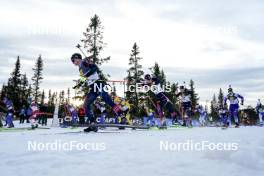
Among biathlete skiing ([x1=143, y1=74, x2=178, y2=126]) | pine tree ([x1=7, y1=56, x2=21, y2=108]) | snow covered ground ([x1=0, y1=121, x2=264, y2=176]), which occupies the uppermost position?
pine tree ([x1=7, y1=56, x2=21, y2=108])

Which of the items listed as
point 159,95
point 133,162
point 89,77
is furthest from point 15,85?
point 133,162

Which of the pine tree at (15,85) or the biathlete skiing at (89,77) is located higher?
the pine tree at (15,85)

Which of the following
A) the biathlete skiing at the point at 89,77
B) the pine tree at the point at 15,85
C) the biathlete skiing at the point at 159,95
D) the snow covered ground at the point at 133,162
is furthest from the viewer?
the pine tree at the point at 15,85

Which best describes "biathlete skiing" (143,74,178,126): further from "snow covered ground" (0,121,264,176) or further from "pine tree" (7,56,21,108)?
"pine tree" (7,56,21,108)

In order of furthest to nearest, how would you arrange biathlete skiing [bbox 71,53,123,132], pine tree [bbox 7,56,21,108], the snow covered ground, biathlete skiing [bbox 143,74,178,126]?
1. pine tree [bbox 7,56,21,108]
2. biathlete skiing [bbox 143,74,178,126]
3. biathlete skiing [bbox 71,53,123,132]
4. the snow covered ground

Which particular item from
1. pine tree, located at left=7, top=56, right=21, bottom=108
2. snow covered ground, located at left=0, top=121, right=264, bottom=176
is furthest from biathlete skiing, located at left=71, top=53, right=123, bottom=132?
pine tree, located at left=7, top=56, right=21, bottom=108

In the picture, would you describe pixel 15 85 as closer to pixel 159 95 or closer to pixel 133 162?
pixel 159 95

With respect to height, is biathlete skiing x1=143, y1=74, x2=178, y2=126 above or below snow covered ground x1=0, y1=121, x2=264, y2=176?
above

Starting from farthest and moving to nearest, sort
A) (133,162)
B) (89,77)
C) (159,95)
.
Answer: (159,95), (89,77), (133,162)

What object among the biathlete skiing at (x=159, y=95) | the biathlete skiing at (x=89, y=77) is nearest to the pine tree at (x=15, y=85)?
the biathlete skiing at (x=159, y=95)

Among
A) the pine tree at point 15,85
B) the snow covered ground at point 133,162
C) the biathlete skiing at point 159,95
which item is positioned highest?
the pine tree at point 15,85

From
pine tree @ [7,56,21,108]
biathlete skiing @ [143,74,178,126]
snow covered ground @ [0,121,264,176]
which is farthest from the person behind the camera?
pine tree @ [7,56,21,108]

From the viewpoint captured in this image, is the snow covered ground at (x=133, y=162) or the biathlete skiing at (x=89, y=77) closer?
the snow covered ground at (x=133, y=162)

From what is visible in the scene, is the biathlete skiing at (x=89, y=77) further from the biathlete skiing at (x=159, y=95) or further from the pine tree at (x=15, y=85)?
the pine tree at (x=15, y=85)
